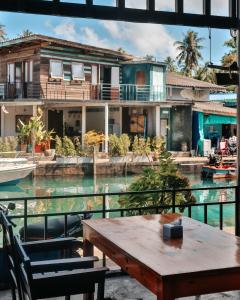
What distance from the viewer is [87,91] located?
25.5 metres

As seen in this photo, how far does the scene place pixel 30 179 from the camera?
768 inches

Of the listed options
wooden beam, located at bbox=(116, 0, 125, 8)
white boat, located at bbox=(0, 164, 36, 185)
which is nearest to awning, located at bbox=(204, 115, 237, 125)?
white boat, located at bbox=(0, 164, 36, 185)

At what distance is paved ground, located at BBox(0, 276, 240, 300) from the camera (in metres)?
3.30

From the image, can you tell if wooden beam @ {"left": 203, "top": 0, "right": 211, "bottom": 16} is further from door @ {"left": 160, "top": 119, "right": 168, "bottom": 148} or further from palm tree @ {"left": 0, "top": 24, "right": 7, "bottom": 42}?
palm tree @ {"left": 0, "top": 24, "right": 7, "bottom": 42}

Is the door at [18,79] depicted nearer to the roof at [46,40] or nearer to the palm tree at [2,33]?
the roof at [46,40]

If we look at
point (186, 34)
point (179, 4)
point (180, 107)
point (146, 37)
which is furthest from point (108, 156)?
point (146, 37)

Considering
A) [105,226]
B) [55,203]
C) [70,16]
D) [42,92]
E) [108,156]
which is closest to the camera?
[105,226]

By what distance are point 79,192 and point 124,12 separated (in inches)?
552

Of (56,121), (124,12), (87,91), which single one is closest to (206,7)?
(124,12)

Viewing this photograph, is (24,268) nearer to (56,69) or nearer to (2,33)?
(56,69)

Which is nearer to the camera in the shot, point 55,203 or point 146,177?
point 146,177

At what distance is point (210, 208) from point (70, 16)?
1088 cm

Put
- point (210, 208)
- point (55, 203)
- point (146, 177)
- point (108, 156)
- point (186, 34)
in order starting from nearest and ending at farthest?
point (146, 177) → point (210, 208) → point (55, 203) → point (108, 156) → point (186, 34)

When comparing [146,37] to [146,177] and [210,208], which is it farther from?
[146,177]
